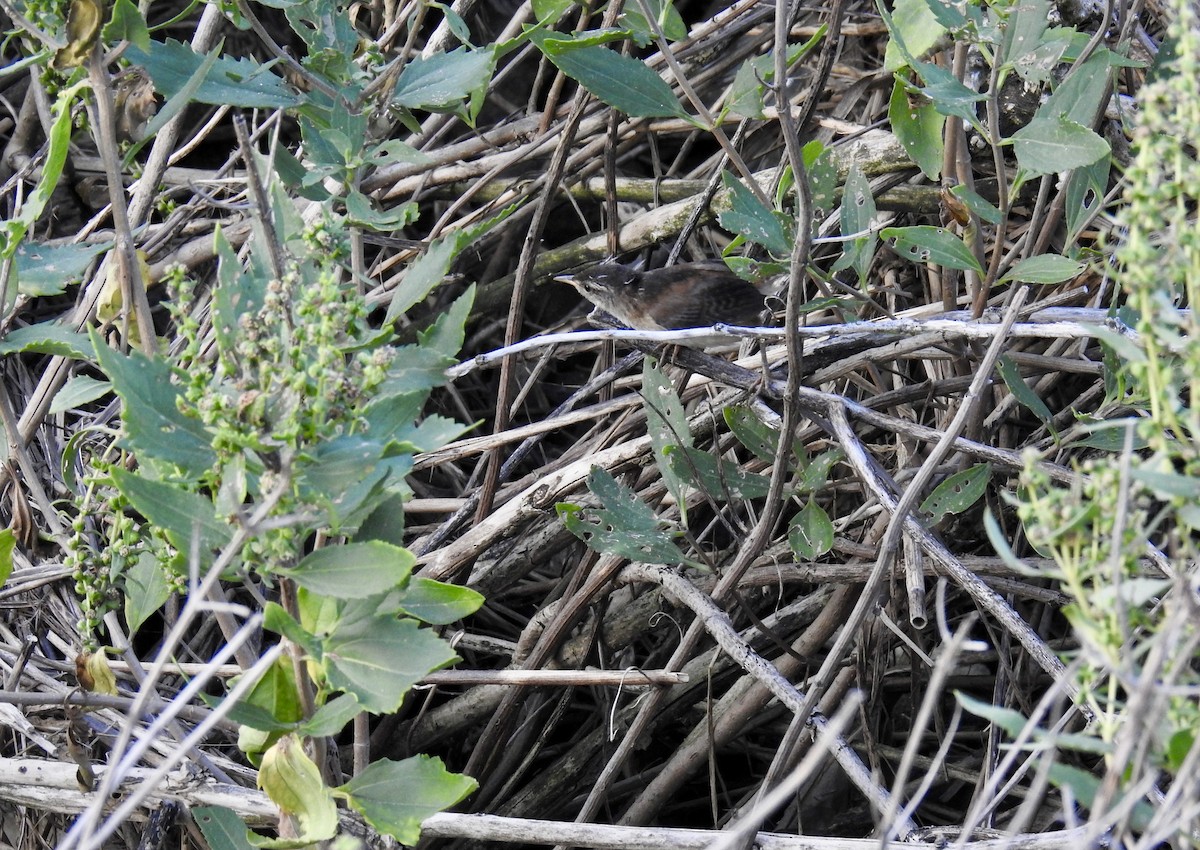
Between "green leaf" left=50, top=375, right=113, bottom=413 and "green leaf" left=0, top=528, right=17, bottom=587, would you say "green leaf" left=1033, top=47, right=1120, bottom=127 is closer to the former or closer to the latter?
"green leaf" left=50, top=375, right=113, bottom=413

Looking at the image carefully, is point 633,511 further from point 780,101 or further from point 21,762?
point 21,762

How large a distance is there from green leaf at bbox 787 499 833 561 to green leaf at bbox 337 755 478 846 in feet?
3.96

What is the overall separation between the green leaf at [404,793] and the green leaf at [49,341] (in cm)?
103

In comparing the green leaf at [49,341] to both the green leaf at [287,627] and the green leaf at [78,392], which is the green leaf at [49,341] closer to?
the green leaf at [78,392]

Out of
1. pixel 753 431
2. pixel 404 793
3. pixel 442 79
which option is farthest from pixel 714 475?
pixel 404 793

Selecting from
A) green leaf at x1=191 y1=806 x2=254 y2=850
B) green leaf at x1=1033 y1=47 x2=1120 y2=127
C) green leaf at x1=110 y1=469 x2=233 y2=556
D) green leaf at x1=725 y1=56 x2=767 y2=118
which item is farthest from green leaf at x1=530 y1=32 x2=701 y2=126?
green leaf at x1=191 y1=806 x2=254 y2=850

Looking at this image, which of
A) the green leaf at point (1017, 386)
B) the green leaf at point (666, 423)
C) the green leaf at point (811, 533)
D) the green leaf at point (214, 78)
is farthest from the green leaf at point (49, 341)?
the green leaf at point (1017, 386)

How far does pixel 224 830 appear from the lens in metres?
→ 2.34

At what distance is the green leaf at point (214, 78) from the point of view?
255cm

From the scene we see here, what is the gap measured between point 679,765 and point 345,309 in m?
2.13

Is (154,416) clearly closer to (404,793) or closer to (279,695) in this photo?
Result: (279,695)

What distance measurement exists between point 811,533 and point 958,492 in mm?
362

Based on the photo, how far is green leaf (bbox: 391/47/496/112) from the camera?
285 cm

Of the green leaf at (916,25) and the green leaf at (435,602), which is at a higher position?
the green leaf at (916,25)
